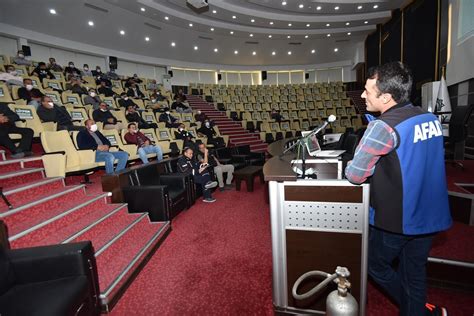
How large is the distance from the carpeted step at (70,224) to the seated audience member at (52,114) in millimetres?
2279

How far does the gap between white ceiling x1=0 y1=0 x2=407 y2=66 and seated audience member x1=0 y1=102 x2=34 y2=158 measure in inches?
227

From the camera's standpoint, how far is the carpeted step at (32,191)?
2.36m

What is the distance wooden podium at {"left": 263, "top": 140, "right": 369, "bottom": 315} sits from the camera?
1297 mm

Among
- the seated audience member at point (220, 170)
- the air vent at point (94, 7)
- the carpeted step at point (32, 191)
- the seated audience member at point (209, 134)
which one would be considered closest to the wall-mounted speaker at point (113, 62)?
the air vent at point (94, 7)

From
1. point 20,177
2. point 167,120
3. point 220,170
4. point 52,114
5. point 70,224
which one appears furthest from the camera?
point 167,120

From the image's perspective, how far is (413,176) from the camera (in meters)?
1.02

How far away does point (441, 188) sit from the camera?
108cm

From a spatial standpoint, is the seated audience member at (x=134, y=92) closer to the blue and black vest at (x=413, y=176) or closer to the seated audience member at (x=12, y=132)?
the seated audience member at (x=12, y=132)

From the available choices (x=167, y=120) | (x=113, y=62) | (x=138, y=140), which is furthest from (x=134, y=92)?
(x=138, y=140)

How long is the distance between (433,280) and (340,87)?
14.3 meters

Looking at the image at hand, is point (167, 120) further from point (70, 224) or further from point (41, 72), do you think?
point (70, 224)

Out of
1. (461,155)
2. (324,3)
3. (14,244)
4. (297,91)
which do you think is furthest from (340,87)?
(14,244)

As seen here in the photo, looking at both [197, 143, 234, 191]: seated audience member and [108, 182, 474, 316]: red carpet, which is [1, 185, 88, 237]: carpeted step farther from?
[197, 143, 234, 191]: seated audience member

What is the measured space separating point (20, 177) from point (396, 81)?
3.68 m
